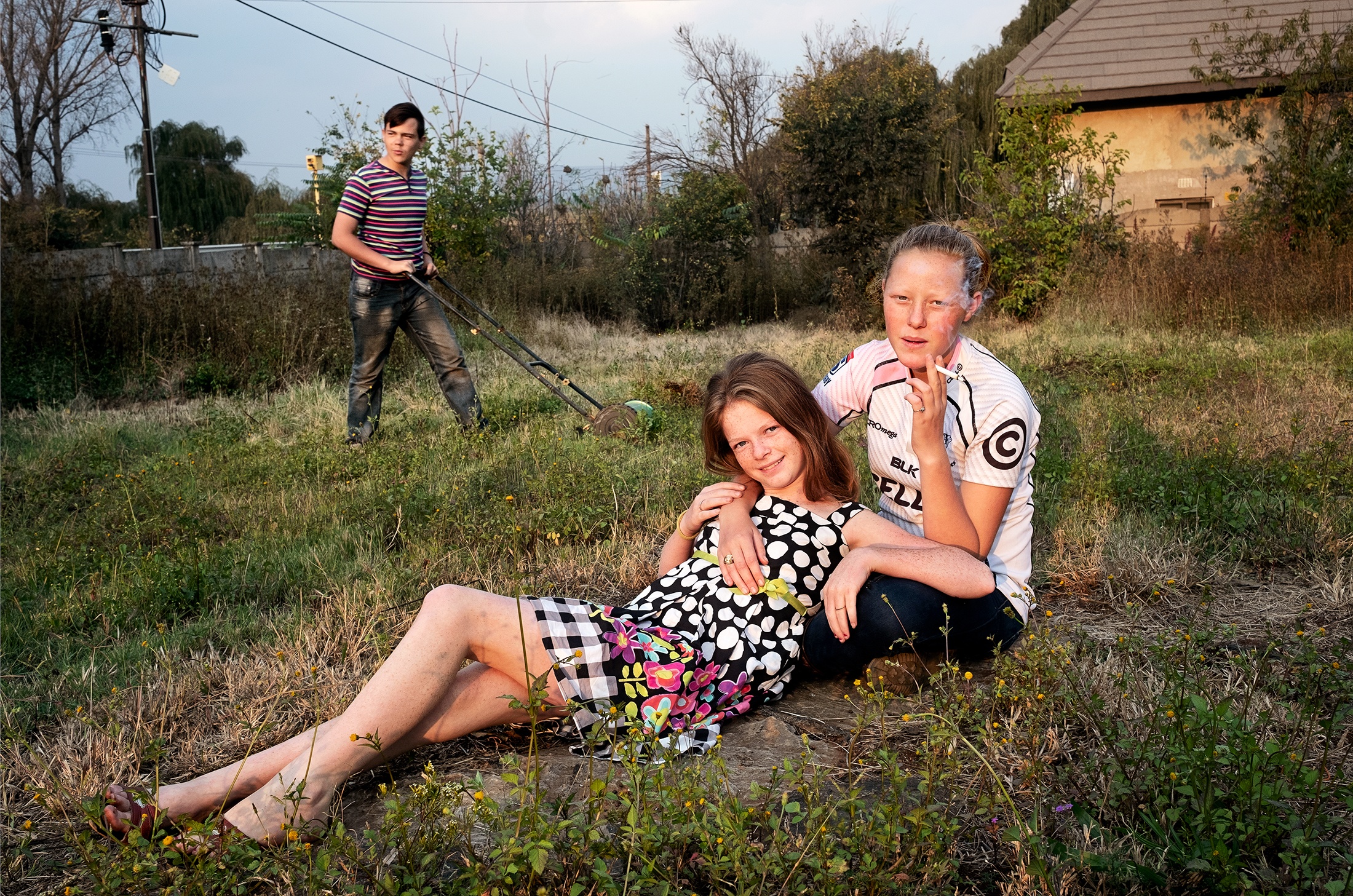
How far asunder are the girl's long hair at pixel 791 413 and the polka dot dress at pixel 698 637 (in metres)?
Result: 0.09

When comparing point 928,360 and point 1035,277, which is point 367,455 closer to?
point 928,360

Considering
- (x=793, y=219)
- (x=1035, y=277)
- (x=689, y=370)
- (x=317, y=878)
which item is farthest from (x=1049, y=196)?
(x=317, y=878)

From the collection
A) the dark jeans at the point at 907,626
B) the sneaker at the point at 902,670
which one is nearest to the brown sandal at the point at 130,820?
the dark jeans at the point at 907,626

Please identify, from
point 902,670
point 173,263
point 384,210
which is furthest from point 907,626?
point 173,263

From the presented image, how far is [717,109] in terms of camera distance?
25406 mm

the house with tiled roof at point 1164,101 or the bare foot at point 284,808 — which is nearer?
the bare foot at point 284,808

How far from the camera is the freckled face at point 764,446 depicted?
9.41 feet

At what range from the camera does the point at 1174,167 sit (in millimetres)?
14344

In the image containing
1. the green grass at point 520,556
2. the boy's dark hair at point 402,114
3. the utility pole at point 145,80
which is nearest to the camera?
the green grass at point 520,556

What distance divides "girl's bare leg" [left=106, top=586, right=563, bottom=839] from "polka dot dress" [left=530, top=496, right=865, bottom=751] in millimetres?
108

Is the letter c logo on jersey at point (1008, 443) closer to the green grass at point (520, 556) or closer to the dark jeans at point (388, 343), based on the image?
the green grass at point (520, 556)

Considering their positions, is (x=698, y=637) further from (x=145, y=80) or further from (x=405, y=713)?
(x=145, y=80)

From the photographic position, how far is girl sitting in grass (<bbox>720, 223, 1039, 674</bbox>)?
2.68 m

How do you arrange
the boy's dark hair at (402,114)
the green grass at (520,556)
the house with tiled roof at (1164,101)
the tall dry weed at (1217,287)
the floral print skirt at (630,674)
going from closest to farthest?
the green grass at (520,556) < the floral print skirt at (630,674) < the boy's dark hair at (402,114) < the tall dry weed at (1217,287) < the house with tiled roof at (1164,101)
